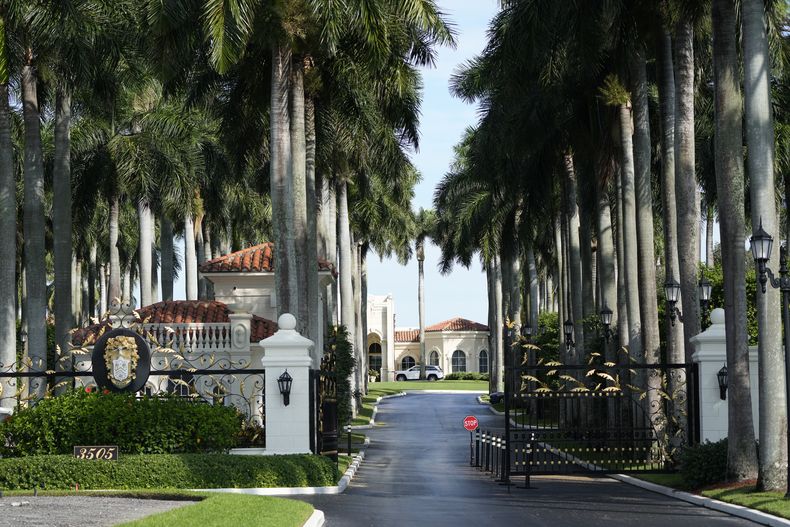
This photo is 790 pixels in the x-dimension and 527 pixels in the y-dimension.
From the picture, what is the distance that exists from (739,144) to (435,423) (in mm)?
32713

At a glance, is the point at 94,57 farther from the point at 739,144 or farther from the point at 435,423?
the point at 435,423

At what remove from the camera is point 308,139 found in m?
34.8

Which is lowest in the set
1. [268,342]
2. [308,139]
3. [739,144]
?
[268,342]

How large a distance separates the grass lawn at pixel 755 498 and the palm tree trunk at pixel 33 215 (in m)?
19.1

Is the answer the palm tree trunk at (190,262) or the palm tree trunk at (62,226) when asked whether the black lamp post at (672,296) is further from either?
the palm tree trunk at (190,262)

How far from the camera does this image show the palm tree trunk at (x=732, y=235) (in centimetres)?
2031

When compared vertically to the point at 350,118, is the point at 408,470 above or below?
below

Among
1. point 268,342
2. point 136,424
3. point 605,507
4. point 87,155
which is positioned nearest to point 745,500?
point 605,507

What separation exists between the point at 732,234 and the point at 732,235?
0.06 ft

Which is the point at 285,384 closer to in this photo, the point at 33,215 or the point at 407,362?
the point at 33,215

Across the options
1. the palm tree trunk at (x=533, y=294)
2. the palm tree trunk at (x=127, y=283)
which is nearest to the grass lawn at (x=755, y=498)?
the palm tree trunk at (x=533, y=294)

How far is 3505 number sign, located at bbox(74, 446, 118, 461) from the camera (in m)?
21.0

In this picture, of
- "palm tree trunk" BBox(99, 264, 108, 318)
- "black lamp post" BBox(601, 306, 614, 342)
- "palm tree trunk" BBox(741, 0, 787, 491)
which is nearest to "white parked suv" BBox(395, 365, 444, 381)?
"palm tree trunk" BBox(99, 264, 108, 318)

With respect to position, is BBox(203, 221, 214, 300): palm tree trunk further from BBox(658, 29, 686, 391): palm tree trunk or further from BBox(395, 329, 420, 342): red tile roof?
BBox(395, 329, 420, 342): red tile roof
